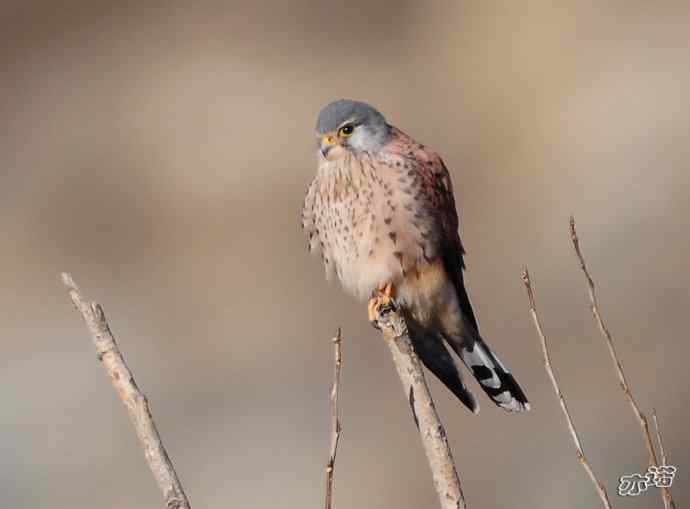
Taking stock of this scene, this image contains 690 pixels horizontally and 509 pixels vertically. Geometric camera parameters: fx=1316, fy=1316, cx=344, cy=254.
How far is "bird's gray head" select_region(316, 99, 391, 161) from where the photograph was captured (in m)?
3.72

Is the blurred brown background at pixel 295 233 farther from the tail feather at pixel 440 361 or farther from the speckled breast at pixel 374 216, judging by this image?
the speckled breast at pixel 374 216

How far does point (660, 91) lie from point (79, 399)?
4002 mm

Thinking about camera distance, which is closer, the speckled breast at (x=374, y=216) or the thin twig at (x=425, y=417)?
the thin twig at (x=425, y=417)

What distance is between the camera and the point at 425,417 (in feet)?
8.86

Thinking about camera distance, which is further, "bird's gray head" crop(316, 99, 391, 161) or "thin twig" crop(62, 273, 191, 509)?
"bird's gray head" crop(316, 99, 391, 161)

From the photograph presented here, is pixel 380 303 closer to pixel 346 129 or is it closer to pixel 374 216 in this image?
pixel 374 216

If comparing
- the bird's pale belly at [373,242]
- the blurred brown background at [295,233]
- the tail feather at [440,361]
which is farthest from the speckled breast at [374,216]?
the blurred brown background at [295,233]

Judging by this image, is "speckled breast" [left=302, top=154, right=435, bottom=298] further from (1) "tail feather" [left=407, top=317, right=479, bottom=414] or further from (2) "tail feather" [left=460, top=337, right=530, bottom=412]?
(2) "tail feather" [left=460, top=337, right=530, bottom=412]

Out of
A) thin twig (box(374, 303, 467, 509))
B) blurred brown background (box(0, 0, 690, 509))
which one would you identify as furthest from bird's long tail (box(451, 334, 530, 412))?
blurred brown background (box(0, 0, 690, 509))

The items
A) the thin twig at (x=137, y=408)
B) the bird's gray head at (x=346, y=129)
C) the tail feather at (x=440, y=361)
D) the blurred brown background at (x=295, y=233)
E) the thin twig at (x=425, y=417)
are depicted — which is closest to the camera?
the thin twig at (x=137, y=408)

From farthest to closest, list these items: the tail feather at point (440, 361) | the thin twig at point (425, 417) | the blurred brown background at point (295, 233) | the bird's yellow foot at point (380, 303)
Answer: the blurred brown background at point (295, 233), the tail feather at point (440, 361), the bird's yellow foot at point (380, 303), the thin twig at point (425, 417)

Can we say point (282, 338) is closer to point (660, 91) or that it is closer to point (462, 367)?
point (660, 91)

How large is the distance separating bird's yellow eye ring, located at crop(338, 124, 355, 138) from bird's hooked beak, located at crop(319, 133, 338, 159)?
0.07 feet

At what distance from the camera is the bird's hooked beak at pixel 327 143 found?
3.73 meters
